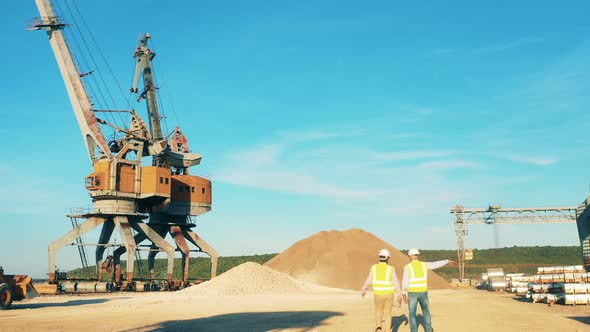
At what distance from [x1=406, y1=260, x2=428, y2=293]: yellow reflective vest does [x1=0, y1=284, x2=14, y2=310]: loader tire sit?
19.1 meters

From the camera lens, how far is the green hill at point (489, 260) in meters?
98.8

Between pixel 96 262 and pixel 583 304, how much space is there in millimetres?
37007

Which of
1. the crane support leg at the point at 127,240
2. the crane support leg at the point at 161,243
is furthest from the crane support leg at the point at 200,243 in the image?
the crane support leg at the point at 127,240

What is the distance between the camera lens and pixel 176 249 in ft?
165

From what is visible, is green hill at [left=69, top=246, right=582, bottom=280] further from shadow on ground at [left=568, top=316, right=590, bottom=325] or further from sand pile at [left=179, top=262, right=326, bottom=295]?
shadow on ground at [left=568, top=316, right=590, bottom=325]

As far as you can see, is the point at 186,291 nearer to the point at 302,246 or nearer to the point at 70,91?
the point at 70,91

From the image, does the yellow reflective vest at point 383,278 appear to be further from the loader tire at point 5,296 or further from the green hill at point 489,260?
the green hill at point 489,260

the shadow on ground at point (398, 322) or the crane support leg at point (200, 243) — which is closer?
the shadow on ground at point (398, 322)

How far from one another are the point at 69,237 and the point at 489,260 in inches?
3697

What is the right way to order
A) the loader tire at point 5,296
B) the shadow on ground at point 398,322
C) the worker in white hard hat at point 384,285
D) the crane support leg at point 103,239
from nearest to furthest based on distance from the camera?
the worker in white hard hat at point 384,285, the shadow on ground at point 398,322, the loader tire at point 5,296, the crane support leg at point 103,239

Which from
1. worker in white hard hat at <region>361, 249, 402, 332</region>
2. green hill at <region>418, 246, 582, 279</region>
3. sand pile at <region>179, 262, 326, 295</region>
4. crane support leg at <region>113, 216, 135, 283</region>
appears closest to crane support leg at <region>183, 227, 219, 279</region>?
crane support leg at <region>113, 216, 135, 283</region>

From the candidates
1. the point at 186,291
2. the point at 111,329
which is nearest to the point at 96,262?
the point at 186,291

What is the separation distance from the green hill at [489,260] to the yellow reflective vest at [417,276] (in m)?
86.2

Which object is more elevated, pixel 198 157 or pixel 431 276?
pixel 198 157
